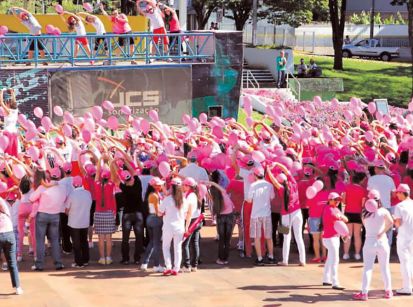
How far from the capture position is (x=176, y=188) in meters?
12.2

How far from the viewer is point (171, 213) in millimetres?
12250

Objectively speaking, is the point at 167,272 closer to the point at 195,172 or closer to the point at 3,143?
the point at 195,172

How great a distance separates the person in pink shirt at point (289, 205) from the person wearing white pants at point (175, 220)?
4.82 ft

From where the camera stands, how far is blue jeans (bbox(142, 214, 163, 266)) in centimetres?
1266

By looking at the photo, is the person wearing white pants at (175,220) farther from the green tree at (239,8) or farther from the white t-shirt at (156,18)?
the green tree at (239,8)

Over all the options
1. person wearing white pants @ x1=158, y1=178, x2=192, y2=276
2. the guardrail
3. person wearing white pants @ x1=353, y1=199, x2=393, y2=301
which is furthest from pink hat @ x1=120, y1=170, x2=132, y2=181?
the guardrail

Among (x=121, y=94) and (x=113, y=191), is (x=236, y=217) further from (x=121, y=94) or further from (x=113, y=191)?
(x=121, y=94)

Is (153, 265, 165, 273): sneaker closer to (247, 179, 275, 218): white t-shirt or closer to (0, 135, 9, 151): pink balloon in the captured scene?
(247, 179, 275, 218): white t-shirt

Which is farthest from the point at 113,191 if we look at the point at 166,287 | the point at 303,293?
the point at 303,293

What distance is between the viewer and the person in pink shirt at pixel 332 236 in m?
11.8

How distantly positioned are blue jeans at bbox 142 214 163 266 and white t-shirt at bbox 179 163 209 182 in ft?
2.94

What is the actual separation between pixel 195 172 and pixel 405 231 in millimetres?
3242

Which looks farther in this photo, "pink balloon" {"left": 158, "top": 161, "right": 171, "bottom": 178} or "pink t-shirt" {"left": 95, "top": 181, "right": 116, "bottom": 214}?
"pink t-shirt" {"left": 95, "top": 181, "right": 116, "bottom": 214}

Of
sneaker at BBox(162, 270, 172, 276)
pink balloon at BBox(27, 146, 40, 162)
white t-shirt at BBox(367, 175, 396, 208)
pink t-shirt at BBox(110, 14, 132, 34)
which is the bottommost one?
sneaker at BBox(162, 270, 172, 276)
